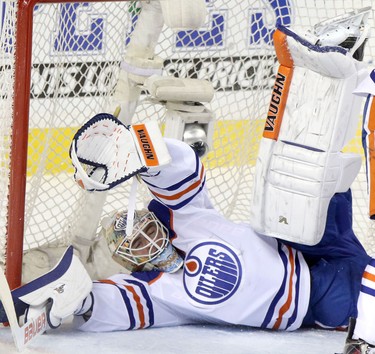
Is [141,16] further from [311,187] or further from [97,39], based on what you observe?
[311,187]

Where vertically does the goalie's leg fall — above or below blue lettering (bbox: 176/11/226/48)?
below

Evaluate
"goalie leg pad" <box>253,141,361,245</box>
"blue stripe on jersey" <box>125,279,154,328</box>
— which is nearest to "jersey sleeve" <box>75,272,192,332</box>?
"blue stripe on jersey" <box>125,279,154,328</box>

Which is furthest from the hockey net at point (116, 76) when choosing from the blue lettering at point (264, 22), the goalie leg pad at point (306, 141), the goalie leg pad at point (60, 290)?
the goalie leg pad at point (306, 141)

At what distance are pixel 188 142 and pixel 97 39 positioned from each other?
2.11 ft

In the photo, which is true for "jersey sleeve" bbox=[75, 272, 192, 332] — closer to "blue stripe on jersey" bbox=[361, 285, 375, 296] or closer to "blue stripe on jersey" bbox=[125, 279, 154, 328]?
"blue stripe on jersey" bbox=[125, 279, 154, 328]

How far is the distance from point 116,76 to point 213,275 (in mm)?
778

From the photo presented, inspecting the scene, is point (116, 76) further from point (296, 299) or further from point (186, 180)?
point (296, 299)

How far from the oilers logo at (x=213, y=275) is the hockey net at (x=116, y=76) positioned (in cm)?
52

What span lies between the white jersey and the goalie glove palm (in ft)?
0.19

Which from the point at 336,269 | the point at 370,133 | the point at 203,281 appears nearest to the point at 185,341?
the point at 203,281

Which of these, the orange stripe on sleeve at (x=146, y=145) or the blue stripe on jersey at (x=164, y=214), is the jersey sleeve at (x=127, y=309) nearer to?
the blue stripe on jersey at (x=164, y=214)

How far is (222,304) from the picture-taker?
234 cm

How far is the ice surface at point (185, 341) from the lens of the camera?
2.23m

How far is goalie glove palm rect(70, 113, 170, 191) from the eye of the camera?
2.22m
